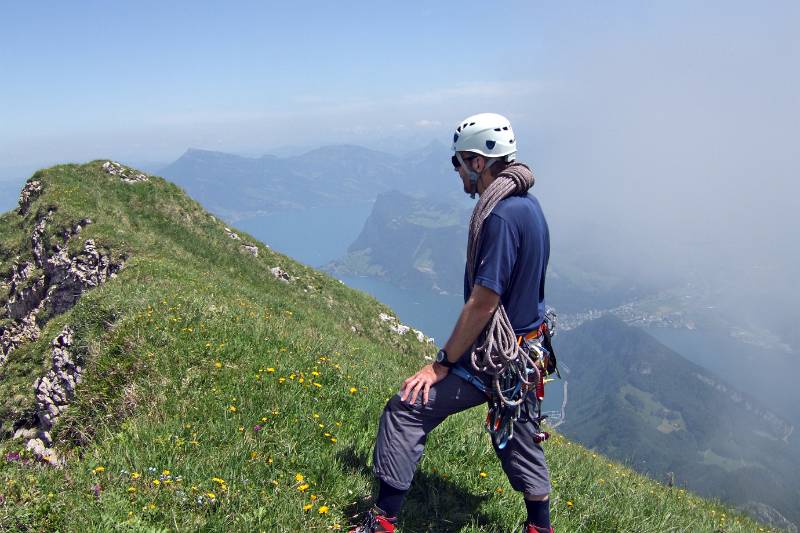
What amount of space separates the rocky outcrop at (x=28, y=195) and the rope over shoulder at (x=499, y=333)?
1069 inches

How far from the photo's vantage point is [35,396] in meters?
9.46

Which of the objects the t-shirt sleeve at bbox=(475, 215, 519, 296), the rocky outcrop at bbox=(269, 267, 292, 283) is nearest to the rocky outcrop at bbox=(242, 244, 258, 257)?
the rocky outcrop at bbox=(269, 267, 292, 283)

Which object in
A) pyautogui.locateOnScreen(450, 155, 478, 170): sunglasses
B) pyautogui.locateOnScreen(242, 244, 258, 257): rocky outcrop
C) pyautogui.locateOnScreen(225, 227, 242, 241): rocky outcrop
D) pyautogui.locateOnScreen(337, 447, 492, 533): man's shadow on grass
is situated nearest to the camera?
pyautogui.locateOnScreen(450, 155, 478, 170): sunglasses

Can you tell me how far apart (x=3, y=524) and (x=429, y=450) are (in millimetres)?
4110

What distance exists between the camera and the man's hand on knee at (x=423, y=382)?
4145 mm

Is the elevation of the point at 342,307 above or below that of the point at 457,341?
below

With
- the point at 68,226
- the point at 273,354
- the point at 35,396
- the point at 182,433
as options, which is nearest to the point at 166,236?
the point at 68,226

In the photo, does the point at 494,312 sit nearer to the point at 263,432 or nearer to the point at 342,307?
the point at 263,432

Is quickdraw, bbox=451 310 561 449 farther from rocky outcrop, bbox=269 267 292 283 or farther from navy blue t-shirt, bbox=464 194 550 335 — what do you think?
rocky outcrop, bbox=269 267 292 283

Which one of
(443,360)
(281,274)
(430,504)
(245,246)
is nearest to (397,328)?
(281,274)

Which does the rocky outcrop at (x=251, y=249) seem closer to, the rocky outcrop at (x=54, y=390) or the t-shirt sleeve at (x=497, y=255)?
the rocky outcrop at (x=54, y=390)

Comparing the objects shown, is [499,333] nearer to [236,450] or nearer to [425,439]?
[425,439]

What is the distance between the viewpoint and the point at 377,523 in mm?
4090

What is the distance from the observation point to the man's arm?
396 centimetres
